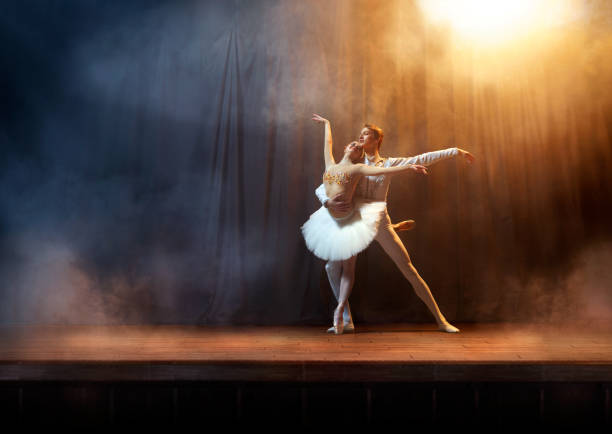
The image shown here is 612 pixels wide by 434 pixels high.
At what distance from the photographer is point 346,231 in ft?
11.2

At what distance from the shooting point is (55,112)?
4.24 meters

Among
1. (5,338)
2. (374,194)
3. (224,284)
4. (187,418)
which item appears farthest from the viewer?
(224,284)

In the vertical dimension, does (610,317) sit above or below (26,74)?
below

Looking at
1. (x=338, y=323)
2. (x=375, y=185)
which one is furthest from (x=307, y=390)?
(x=375, y=185)

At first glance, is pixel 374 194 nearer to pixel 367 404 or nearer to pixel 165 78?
pixel 367 404

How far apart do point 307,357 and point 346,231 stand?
1.01 m

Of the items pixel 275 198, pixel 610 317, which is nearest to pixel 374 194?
pixel 275 198

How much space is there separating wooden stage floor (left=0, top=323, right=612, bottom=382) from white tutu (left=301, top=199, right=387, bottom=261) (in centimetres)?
51

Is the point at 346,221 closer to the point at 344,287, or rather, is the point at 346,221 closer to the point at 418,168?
the point at 344,287

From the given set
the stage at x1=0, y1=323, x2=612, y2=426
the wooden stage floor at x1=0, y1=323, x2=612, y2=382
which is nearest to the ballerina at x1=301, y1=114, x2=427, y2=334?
the wooden stage floor at x1=0, y1=323, x2=612, y2=382

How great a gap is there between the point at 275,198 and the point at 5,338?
1922 mm

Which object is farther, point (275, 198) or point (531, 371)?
point (275, 198)

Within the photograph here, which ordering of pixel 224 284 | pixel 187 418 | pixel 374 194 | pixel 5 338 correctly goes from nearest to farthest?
pixel 187 418
pixel 5 338
pixel 374 194
pixel 224 284

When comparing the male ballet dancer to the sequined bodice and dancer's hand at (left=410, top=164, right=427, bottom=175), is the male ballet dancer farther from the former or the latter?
dancer's hand at (left=410, top=164, right=427, bottom=175)
